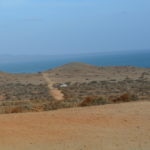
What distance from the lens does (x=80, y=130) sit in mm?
14414

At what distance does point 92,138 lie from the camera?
13.2 meters

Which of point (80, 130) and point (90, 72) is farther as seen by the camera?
point (90, 72)

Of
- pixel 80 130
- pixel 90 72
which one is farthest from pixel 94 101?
pixel 90 72

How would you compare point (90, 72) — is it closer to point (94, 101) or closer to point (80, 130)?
point (94, 101)

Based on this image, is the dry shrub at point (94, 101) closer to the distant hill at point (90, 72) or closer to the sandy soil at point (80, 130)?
the sandy soil at point (80, 130)

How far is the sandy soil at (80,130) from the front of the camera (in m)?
12.5

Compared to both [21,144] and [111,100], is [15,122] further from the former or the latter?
[111,100]

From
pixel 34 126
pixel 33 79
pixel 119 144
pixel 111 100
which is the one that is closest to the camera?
pixel 119 144

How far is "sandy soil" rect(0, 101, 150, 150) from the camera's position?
12.5 meters

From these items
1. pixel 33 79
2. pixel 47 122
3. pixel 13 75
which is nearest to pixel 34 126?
pixel 47 122

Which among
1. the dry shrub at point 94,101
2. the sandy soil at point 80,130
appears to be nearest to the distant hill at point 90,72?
the dry shrub at point 94,101

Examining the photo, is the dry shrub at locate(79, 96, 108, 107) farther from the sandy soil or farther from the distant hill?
the distant hill

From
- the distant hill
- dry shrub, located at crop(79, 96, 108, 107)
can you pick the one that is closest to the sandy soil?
dry shrub, located at crop(79, 96, 108, 107)

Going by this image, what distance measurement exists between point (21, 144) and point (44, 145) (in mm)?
691
